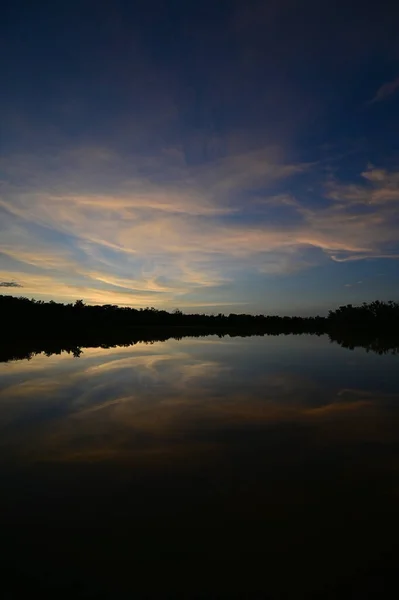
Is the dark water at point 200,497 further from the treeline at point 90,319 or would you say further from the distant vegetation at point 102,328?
the treeline at point 90,319

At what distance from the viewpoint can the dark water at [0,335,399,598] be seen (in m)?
4.09

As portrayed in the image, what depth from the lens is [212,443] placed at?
8.34 m

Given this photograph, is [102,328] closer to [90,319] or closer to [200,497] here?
[90,319]

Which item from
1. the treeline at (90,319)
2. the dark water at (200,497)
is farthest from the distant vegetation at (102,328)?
the dark water at (200,497)

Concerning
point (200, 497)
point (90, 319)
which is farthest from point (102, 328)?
point (200, 497)

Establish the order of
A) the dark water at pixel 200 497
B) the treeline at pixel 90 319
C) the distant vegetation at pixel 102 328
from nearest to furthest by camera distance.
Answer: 1. the dark water at pixel 200 497
2. the distant vegetation at pixel 102 328
3. the treeline at pixel 90 319

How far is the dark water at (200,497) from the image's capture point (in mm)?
4086

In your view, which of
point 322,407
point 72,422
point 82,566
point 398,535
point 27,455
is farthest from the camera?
point 322,407

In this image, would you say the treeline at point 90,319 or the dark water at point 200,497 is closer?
the dark water at point 200,497

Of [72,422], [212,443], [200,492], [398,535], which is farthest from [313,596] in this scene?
[72,422]

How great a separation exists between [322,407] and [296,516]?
22.4ft

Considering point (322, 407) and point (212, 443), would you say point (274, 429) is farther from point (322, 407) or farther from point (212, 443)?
point (322, 407)

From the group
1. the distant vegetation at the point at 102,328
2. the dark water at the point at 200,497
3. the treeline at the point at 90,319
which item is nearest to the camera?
the dark water at the point at 200,497

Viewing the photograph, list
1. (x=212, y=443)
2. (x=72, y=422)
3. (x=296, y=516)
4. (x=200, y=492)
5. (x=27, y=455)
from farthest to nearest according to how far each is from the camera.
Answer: (x=72, y=422)
(x=212, y=443)
(x=27, y=455)
(x=200, y=492)
(x=296, y=516)
